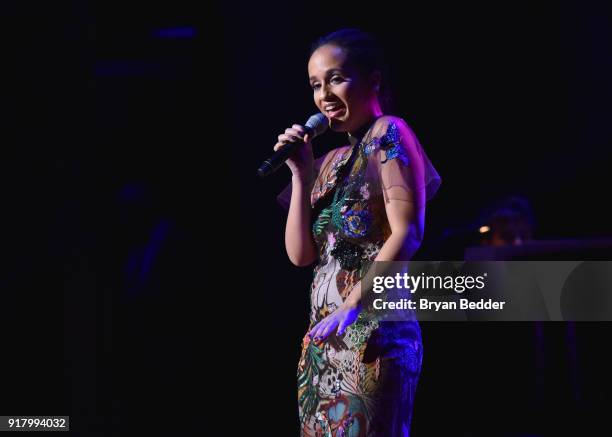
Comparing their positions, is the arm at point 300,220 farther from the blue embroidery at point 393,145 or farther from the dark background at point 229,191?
the dark background at point 229,191

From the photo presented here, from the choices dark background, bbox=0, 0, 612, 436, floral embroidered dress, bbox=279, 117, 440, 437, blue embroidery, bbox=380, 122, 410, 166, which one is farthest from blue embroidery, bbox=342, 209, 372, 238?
dark background, bbox=0, 0, 612, 436

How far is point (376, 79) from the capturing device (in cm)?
132

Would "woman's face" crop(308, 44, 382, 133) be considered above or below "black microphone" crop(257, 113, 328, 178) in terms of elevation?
above

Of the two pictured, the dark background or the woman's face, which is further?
the dark background

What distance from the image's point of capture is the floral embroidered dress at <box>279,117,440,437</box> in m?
1.17

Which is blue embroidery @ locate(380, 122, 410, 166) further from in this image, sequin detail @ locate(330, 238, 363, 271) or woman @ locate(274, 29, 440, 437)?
sequin detail @ locate(330, 238, 363, 271)

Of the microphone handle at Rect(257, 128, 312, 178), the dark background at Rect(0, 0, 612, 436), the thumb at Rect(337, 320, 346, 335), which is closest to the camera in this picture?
the thumb at Rect(337, 320, 346, 335)

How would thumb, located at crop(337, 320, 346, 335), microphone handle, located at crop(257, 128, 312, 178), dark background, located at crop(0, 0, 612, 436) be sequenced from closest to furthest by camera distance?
thumb, located at crop(337, 320, 346, 335) → microphone handle, located at crop(257, 128, 312, 178) → dark background, located at crop(0, 0, 612, 436)

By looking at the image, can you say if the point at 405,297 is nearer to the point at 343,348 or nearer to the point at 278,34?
the point at 343,348

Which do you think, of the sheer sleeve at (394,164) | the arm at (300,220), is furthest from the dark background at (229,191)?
the sheer sleeve at (394,164)

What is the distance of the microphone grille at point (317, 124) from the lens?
131cm

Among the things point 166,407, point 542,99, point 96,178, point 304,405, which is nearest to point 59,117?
point 96,178

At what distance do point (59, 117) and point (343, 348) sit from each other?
158 centimetres

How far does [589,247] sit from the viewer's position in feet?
8.43
